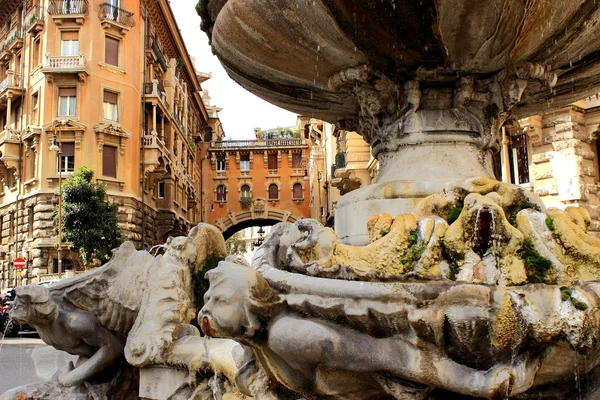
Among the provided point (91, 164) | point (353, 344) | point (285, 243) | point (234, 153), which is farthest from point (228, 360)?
point (234, 153)

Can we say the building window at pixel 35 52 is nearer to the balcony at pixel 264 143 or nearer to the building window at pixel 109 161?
the building window at pixel 109 161

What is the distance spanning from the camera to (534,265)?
2.51 meters

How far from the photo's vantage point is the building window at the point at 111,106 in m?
26.5

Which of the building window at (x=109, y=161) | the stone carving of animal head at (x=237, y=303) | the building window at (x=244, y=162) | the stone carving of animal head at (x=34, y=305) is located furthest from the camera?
the building window at (x=244, y=162)

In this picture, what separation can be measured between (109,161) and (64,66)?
4233 millimetres

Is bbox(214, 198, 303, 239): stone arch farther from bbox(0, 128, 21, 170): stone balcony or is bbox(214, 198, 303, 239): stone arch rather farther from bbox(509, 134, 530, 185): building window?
bbox(509, 134, 530, 185): building window

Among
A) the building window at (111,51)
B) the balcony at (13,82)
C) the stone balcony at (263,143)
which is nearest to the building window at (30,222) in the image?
the balcony at (13,82)

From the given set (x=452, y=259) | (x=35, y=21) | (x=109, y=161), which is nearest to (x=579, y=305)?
(x=452, y=259)

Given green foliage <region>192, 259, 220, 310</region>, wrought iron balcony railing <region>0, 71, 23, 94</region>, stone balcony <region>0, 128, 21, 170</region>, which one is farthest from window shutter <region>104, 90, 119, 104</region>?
green foliage <region>192, 259, 220, 310</region>

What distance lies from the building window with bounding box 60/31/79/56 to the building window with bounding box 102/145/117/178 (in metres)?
4.20

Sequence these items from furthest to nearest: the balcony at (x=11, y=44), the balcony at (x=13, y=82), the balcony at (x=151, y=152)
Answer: the balcony at (x=151, y=152) < the balcony at (x=11, y=44) < the balcony at (x=13, y=82)

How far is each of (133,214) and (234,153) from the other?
2428 cm

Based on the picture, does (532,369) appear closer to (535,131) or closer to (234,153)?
(535,131)

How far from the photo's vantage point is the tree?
22.3m
